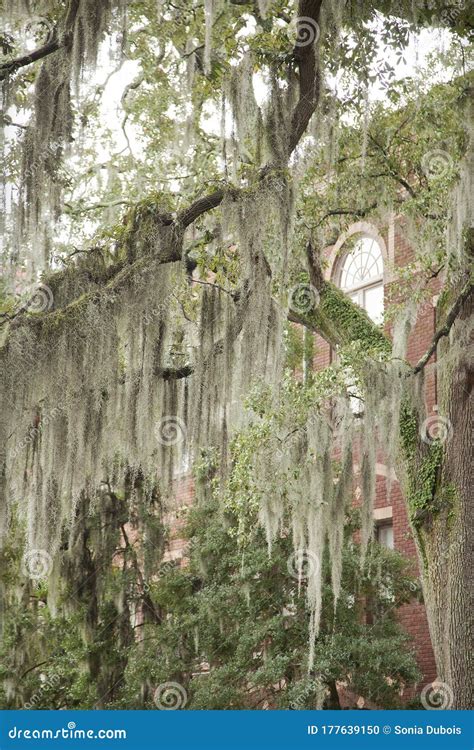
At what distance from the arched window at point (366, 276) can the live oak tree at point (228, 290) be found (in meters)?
3.92

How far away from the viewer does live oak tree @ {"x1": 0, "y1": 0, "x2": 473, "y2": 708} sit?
9273 mm

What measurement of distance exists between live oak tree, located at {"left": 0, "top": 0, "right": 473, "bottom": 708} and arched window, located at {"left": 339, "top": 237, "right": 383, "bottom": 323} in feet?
12.9

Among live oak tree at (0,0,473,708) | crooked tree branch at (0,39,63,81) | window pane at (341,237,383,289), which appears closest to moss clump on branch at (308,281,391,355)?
live oak tree at (0,0,473,708)

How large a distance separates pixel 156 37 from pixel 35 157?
538 centimetres

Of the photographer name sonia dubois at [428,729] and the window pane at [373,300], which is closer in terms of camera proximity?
the photographer name sonia dubois at [428,729]

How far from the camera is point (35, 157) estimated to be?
9094 millimetres

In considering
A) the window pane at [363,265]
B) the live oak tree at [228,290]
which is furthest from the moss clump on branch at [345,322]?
the window pane at [363,265]

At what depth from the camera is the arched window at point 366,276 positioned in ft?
61.9

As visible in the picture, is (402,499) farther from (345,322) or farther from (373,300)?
(345,322)

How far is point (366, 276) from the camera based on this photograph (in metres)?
19.2

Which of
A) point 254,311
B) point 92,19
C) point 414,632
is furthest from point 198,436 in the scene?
point 414,632

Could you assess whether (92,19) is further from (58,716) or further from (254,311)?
(58,716)

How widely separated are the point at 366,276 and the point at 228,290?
8271 mm

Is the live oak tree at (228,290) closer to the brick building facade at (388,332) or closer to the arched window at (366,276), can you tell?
the brick building facade at (388,332)
